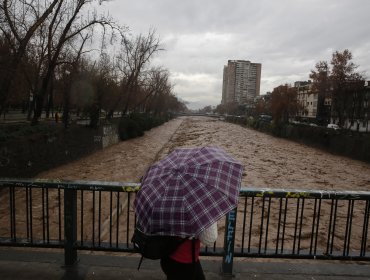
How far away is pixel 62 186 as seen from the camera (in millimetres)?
4066

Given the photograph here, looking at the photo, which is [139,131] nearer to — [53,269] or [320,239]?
[320,239]

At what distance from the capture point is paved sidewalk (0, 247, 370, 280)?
4.10m

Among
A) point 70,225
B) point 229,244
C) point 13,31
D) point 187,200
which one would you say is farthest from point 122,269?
point 13,31

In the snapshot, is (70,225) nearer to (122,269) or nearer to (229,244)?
(122,269)

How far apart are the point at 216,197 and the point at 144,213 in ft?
1.73

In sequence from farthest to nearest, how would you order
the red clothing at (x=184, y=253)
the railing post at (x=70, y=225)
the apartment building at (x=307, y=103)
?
the apartment building at (x=307, y=103)
the railing post at (x=70, y=225)
the red clothing at (x=184, y=253)

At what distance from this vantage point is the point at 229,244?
4109 mm

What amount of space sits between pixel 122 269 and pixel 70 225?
0.82 meters

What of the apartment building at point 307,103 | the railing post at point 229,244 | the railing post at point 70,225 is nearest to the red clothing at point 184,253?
the railing post at point 229,244

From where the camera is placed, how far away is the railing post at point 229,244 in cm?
400

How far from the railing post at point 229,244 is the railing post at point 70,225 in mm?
1781

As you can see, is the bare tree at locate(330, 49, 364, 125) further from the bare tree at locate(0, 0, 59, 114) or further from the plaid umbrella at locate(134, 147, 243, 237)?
the plaid umbrella at locate(134, 147, 243, 237)

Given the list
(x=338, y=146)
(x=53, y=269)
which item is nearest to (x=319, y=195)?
(x=53, y=269)

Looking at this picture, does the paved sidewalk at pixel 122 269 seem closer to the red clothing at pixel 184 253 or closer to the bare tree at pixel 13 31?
the red clothing at pixel 184 253
